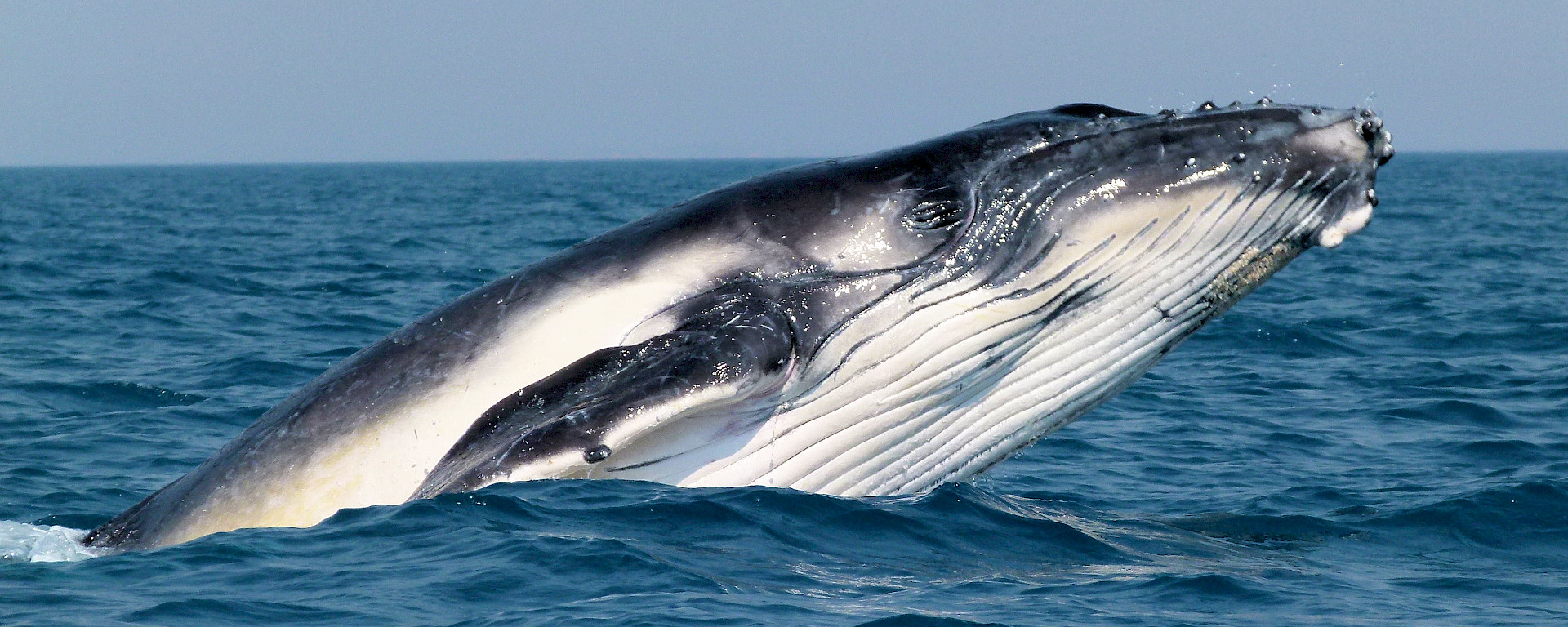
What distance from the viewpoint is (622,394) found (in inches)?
286

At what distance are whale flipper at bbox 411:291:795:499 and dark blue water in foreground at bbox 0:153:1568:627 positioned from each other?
252 millimetres

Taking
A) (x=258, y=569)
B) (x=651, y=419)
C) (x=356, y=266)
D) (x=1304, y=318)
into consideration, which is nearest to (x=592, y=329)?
(x=651, y=419)

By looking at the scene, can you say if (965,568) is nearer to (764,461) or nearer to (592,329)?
(764,461)

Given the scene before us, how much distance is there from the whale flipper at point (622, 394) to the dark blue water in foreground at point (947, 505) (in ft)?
0.83

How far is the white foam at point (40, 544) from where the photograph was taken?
8320mm

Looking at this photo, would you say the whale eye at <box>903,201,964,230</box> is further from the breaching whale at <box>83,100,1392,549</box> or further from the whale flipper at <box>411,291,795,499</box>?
the whale flipper at <box>411,291,795,499</box>

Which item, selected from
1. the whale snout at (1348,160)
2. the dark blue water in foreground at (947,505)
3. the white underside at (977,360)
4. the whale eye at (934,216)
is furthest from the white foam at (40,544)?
the whale snout at (1348,160)

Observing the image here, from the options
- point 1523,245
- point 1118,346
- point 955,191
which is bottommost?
point 1523,245

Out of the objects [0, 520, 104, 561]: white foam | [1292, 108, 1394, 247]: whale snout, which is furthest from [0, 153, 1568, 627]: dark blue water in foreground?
[1292, 108, 1394, 247]: whale snout

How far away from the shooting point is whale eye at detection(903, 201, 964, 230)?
8.24 m

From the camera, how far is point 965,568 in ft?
26.4

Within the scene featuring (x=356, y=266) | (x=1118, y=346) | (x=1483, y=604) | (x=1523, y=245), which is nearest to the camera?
(x=1483, y=604)

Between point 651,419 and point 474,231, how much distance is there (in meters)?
39.3

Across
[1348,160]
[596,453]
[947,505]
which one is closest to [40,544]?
[596,453]
